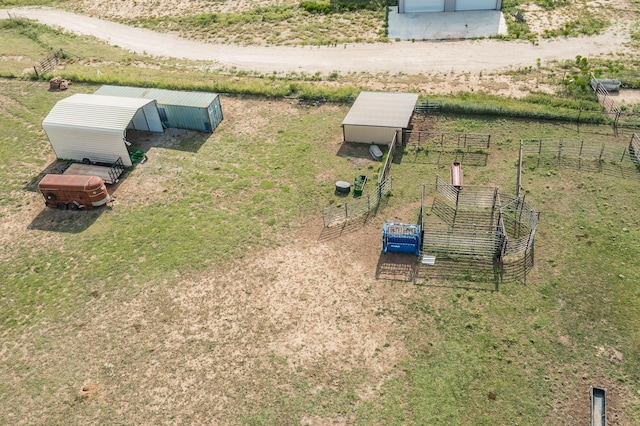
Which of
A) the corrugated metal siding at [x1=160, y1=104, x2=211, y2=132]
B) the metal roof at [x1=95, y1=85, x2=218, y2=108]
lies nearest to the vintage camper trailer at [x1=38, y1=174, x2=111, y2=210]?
the corrugated metal siding at [x1=160, y1=104, x2=211, y2=132]

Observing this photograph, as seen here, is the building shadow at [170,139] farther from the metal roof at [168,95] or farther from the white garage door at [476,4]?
the white garage door at [476,4]

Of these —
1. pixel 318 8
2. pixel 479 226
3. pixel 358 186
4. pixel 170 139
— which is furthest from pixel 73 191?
pixel 318 8

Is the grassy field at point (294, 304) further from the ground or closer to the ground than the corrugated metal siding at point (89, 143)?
closer to the ground

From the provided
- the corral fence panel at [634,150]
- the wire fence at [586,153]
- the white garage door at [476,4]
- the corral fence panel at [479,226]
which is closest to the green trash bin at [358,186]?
the corral fence panel at [479,226]

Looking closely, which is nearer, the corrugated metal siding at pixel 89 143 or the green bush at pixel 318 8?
the corrugated metal siding at pixel 89 143

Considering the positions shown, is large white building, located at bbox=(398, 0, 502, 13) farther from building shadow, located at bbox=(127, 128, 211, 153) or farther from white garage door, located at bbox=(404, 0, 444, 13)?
building shadow, located at bbox=(127, 128, 211, 153)

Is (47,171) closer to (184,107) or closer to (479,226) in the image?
(184,107)
